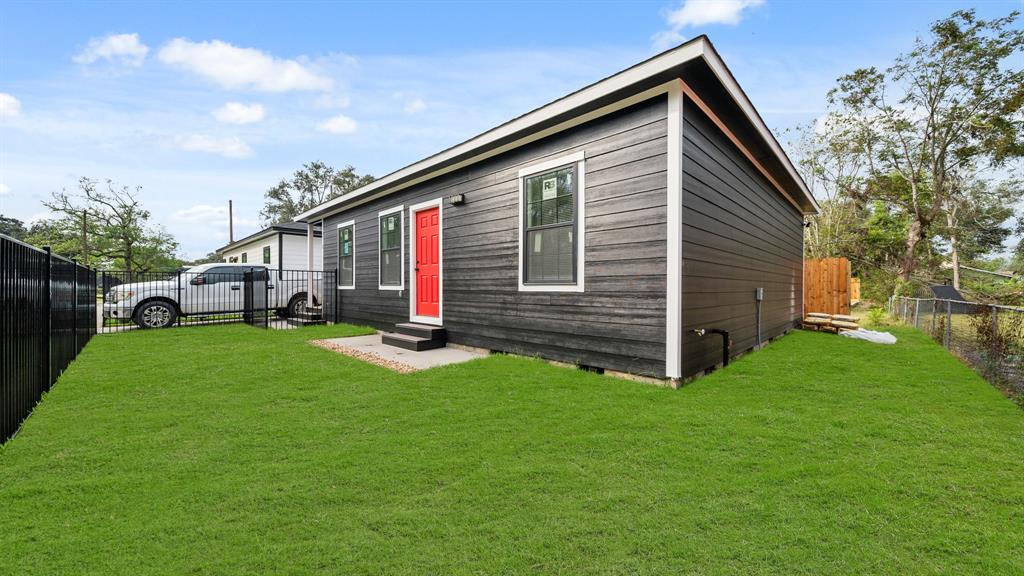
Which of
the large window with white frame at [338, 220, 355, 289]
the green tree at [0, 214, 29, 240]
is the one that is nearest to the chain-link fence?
the large window with white frame at [338, 220, 355, 289]

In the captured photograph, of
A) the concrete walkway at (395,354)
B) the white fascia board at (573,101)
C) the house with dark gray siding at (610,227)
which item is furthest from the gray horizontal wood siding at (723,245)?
the concrete walkway at (395,354)

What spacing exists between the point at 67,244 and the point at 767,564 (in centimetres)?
3087

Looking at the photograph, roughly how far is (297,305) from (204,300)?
2.03 metres

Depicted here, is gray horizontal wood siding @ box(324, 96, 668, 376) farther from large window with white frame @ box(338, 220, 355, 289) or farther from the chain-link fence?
large window with white frame @ box(338, 220, 355, 289)

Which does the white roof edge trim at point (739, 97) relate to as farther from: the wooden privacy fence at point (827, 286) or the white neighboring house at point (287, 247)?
the white neighboring house at point (287, 247)

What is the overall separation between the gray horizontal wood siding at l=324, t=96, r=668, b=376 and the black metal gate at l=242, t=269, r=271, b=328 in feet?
17.4

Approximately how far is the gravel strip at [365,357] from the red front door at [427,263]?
1.38m

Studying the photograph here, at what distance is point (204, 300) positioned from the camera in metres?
9.20

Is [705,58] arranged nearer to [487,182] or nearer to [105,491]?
[487,182]

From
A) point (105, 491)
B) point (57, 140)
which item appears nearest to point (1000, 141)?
point (105, 491)

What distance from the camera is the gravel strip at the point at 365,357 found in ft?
15.5

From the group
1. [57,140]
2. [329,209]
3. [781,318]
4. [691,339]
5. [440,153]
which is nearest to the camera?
[691,339]

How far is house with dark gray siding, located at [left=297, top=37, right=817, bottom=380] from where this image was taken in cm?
385

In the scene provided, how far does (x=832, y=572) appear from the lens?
4.67 feet
